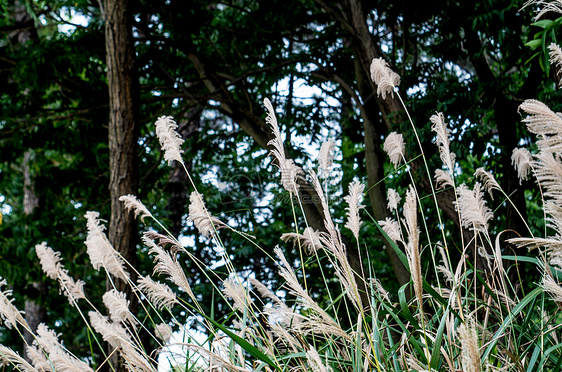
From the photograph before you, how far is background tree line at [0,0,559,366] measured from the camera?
4402mm

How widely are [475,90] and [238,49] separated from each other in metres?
3.05

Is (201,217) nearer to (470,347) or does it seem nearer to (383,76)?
(383,76)

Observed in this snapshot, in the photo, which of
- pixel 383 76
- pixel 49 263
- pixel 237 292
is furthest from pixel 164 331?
pixel 383 76

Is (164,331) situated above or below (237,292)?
below

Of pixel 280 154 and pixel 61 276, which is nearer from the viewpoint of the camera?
pixel 280 154

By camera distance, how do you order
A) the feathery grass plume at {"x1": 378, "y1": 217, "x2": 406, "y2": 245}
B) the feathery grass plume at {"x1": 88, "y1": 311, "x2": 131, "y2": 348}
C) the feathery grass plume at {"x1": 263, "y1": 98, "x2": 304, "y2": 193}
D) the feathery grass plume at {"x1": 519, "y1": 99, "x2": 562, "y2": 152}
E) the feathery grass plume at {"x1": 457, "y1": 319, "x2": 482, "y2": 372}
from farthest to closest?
the feathery grass plume at {"x1": 378, "y1": 217, "x2": 406, "y2": 245} → the feathery grass plume at {"x1": 88, "y1": 311, "x2": 131, "y2": 348} → the feathery grass plume at {"x1": 263, "y1": 98, "x2": 304, "y2": 193} → the feathery grass plume at {"x1": 519, "y1": 99, "x2": 562, "y2": 152} → the feathery grass plume at {"x1": 457, "y1": 319, "x2": 482, "y2": 372}

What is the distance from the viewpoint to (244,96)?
6.05 metres

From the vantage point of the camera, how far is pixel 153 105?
6.80 meters

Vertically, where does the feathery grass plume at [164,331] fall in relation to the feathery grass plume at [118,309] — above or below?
below

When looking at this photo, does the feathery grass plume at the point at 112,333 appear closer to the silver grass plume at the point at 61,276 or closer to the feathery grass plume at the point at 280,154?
the silver grass plume at the point at 61,276

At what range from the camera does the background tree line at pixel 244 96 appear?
4402mm

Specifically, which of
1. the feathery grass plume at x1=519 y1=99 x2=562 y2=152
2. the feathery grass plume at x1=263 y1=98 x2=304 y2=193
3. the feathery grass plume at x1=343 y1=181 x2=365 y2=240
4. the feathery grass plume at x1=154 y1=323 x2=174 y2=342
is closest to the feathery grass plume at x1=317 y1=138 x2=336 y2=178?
the feathery grass plume at x1=263 y1=98 x2=304 y2=193

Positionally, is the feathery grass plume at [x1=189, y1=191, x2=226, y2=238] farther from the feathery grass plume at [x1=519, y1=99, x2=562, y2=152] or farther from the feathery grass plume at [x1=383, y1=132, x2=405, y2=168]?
the feathery grass plume at [x1=519, y1=99, x2=562, y2=152]

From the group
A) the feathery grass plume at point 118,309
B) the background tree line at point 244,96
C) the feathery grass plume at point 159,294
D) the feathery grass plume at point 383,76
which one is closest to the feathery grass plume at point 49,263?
the feathery grass plume at point 118,309
